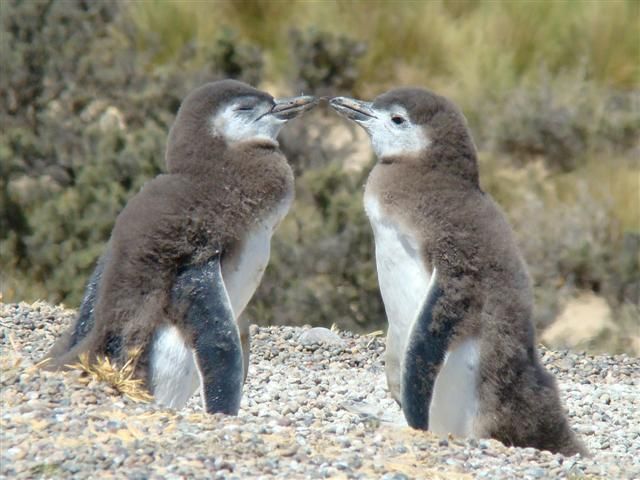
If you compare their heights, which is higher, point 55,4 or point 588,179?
point 55,4

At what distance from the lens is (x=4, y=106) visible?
1361 centimetres

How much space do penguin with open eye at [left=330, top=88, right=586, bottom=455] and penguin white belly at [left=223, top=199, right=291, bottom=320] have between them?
1.59 ft

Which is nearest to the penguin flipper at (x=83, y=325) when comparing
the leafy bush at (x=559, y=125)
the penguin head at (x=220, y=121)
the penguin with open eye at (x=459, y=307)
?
the penguin head at (x=220, y=121)

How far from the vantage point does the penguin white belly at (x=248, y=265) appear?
540 cm

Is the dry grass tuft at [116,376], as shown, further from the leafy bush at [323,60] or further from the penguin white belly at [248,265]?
the leafy bush at [323,60]

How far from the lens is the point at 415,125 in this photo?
5.78 metres

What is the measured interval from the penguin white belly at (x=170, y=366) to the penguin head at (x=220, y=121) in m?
0.72

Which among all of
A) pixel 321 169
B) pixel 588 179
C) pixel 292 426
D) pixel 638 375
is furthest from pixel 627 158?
pixel 292 426

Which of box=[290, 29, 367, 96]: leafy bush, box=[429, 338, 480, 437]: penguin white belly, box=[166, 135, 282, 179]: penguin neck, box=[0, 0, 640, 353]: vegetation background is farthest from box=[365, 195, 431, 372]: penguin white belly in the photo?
box=[290, 29, 367, 96]: leafy bush

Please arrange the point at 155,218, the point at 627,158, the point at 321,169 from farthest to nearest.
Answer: the point at 627,158
the point at 321,169
the point at 155,218

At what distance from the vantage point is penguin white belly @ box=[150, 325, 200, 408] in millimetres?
5242

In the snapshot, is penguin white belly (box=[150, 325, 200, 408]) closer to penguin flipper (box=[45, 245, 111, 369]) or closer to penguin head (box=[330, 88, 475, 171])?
penguin flipper (box=[45, 245, 111, 369])

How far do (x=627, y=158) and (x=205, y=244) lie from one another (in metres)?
10.2

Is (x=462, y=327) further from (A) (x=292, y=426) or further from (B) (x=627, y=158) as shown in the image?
(B) (x=627, y=158)
